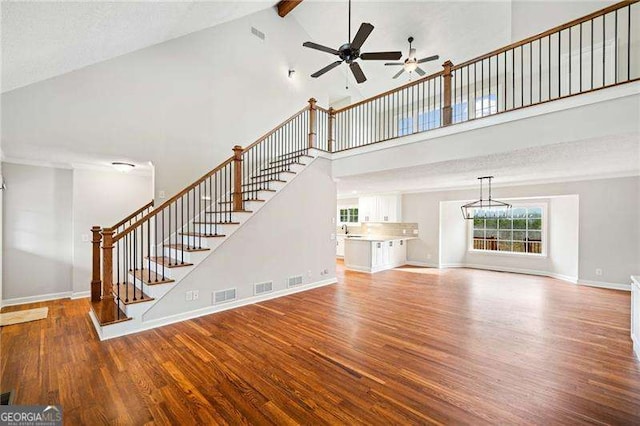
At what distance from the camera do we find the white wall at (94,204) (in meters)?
5.02

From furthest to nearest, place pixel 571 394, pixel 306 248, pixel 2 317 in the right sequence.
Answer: pixel 306 248 < pixel 2 317 < pixel 571 394

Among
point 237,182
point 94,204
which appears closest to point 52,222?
point 94,204

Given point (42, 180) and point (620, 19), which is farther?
point (620, 19)

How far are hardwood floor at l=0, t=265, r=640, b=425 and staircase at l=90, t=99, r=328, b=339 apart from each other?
1.24ft

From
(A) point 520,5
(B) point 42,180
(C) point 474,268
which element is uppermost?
(A) point 520,5

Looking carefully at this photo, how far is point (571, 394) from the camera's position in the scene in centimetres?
219

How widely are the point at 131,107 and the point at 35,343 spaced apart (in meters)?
3.44

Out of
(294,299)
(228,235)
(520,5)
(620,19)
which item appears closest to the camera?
(228,235)

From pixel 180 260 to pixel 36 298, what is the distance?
9.99 feet

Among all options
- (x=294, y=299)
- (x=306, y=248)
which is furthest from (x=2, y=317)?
(x=306, y=248)

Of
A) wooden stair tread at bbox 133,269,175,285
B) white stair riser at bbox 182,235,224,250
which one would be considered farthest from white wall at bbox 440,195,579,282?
wooden stair tread at bbox 133,269,175,285

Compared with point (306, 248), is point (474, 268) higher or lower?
lower

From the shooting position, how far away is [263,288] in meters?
4.75

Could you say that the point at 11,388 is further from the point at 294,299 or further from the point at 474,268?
the point at 474,268
